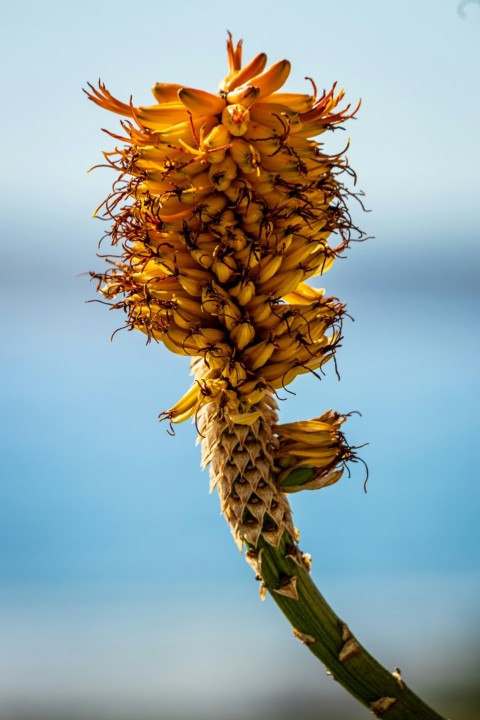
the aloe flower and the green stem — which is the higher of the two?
the aloe flower

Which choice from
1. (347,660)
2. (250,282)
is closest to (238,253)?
(250,282)

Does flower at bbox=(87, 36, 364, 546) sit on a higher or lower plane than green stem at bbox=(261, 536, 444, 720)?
higher

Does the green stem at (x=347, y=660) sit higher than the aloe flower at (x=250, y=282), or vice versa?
the aloe flower at (x=250, y=282)

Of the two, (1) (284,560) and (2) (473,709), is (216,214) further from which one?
(2) (473,709)

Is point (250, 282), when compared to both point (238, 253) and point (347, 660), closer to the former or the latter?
point (238, 253)

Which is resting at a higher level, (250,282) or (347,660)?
(250,282)
